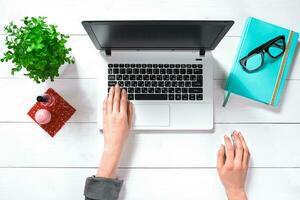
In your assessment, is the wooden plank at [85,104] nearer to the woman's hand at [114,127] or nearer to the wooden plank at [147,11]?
the woman's hand at [114,127]

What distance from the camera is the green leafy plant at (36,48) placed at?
0.87m

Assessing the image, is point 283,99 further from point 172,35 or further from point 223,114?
point 172,35

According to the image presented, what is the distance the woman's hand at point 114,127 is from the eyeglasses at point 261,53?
14.6 inches

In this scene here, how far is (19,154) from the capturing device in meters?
1.04

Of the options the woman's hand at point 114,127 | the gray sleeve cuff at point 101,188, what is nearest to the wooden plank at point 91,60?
the woman's hand at point 114,127

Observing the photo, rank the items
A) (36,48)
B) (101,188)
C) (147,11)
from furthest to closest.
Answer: (147,11) < (101,188) < (36,48)

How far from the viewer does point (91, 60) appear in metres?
1.06

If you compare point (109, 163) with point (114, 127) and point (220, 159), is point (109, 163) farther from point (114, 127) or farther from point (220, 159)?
point (220, 159)

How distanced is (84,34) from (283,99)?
64cm

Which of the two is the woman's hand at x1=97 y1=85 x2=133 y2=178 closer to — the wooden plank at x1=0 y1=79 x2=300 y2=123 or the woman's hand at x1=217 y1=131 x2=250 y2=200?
the wooden plank at x1=0 y1=79 x2=300 y2=123

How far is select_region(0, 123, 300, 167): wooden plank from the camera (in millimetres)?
1033

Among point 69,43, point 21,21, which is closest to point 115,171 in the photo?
point 69,43

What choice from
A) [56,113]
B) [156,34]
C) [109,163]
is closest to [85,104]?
[56,113]

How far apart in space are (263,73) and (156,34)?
1.23 feet
